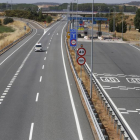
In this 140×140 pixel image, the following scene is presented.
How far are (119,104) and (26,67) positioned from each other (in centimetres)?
1596

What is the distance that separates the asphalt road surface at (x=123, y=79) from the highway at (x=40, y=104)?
8.32 feet

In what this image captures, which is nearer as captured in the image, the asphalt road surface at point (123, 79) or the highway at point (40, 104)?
the highway at point (40, 104)

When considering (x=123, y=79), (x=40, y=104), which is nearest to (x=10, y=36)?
(x=123, y=79)

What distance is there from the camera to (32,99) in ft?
71.6

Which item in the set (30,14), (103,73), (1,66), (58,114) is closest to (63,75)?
(103,73)

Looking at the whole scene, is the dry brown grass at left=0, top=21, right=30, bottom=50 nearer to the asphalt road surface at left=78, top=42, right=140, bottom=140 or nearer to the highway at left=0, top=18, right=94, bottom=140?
the asphalt road surface at left=78, top=42, right=140, bottom=140

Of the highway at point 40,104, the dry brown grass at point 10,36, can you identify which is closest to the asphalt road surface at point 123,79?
the highway at point 40,104

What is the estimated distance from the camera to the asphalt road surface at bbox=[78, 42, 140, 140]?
65.1ft

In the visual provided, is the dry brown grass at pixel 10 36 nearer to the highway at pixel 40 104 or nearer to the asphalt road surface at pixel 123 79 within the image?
the asphalt road surface at pixel 123 79

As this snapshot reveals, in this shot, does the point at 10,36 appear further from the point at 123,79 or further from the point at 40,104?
the point at 40,104

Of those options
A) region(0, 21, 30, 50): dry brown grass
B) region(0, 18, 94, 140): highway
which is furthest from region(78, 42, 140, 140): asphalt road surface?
region(0, 21, 30, 50): dry brown grass

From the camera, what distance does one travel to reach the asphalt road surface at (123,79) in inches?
781

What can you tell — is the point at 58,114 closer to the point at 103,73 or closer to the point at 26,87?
the point at 26,87

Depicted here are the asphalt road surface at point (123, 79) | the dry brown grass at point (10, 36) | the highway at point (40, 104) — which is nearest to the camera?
the highway at point (40, 104)
